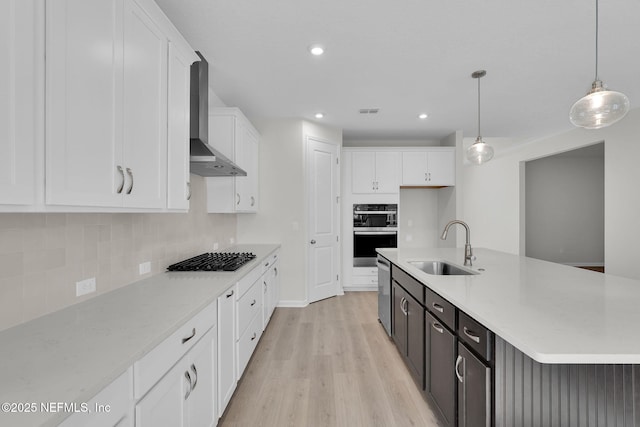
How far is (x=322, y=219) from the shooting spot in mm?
4488

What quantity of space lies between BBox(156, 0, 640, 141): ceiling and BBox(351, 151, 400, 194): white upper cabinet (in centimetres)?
112

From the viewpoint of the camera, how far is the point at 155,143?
1.55 metres

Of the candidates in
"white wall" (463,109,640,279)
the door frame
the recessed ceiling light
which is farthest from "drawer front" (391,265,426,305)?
"white wall" (463,109,640,279)

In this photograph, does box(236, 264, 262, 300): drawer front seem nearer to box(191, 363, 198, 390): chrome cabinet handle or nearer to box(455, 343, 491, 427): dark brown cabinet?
box(191, 363, 198, 390): chrome cabinet handle

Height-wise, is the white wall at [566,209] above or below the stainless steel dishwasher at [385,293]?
above

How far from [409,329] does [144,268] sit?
2054 mm

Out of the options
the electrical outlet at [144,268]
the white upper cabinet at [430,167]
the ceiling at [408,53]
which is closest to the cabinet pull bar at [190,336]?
the electrical outlet at [144,268]

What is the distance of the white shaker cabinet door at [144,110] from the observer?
1.33 metres

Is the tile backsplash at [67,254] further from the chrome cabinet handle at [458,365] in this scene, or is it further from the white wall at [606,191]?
the white wall at [606,191]

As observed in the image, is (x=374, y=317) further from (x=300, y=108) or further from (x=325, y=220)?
(x=300, y=108)

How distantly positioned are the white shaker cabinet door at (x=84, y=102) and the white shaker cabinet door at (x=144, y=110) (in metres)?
0.06

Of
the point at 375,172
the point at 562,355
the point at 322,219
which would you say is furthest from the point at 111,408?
the point at 375,172

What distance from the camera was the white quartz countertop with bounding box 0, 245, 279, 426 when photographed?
740 mm

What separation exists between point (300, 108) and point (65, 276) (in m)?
3.16
